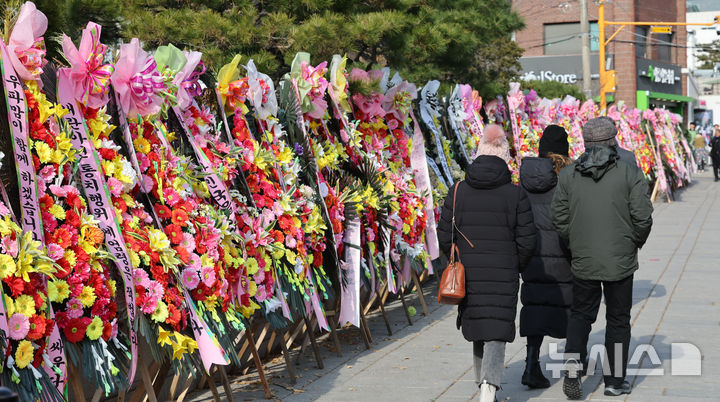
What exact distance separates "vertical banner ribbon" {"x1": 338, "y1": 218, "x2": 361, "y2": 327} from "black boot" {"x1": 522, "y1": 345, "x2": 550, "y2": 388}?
1.39 m

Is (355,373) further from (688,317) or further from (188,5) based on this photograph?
(188,5)

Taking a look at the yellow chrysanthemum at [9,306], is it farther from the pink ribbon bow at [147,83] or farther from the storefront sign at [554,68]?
the storefront sign at [554,68]

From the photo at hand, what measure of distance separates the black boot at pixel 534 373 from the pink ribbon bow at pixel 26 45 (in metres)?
3.54

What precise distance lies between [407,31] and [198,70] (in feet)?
18.8

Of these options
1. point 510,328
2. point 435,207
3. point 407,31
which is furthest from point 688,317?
point 407,31

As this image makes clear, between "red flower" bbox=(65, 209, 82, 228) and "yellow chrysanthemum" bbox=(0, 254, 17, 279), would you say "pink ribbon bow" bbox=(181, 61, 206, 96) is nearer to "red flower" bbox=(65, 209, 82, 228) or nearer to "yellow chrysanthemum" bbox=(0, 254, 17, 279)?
"red flower" bbox=(65, 209, 82, 228)

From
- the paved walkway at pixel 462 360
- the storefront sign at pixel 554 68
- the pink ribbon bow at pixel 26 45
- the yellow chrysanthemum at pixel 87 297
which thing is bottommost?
the paved walkway at pixel 462 360

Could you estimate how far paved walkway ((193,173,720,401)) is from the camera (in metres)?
6.06

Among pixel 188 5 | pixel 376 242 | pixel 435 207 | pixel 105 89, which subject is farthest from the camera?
pixel 188 5

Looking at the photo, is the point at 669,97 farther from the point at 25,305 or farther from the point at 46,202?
the point at 25,305

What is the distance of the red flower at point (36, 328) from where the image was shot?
157 inches

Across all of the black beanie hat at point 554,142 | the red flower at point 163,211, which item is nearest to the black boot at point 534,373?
the black beanie hat at point 554,142

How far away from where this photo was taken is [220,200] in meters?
5.61

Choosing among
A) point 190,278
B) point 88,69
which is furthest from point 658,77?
point 88,69
